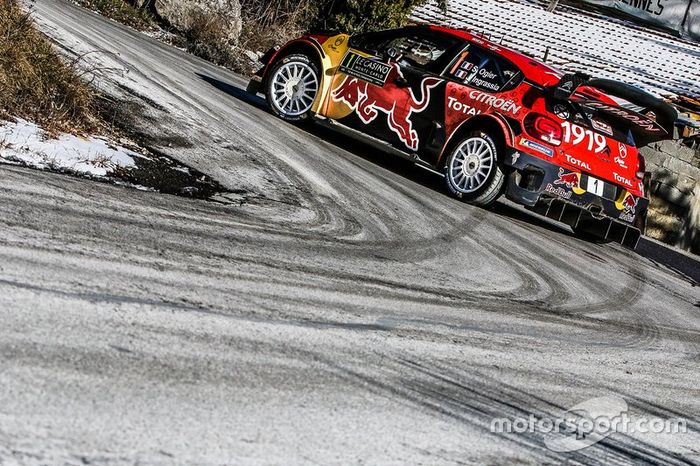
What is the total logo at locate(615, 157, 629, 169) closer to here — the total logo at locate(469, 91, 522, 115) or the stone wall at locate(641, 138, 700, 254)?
the total logo at locate(469, 91, 522, 115)

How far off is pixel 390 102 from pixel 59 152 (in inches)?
185

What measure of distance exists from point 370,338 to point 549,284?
3.05m

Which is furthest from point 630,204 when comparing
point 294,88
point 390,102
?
point 294,88

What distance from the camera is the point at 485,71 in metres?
9.88

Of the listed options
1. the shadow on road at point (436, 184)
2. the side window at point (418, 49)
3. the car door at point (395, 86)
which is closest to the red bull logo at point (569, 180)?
the shadow on road at point (436, 184)

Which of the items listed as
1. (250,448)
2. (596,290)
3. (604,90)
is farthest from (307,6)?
(250,448)

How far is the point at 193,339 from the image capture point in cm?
379

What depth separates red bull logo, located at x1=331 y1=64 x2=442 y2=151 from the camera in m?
10.1

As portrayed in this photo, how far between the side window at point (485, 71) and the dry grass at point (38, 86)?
13.1ft

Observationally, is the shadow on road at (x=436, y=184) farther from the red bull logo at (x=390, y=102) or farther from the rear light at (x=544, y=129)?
the rear light at (x=544, y=129)

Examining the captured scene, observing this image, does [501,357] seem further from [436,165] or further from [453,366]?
[436,165]

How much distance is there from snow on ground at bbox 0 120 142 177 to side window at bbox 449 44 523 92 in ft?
14.0

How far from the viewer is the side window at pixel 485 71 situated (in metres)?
9.68

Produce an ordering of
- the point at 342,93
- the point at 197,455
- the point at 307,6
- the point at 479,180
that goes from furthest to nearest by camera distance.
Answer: the point at 307,6
the point at 342,93
the point at 479,180
the point at 197,455
